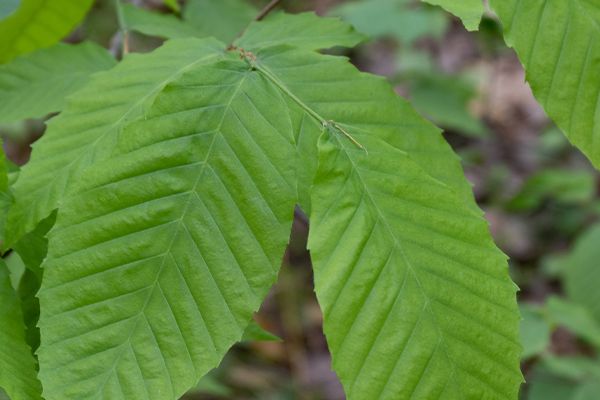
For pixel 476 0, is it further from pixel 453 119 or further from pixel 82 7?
pixel 453 119

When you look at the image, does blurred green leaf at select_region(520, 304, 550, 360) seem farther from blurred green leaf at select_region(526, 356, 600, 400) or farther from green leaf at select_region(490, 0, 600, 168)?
green leaf at select_region(490, 0, 600, 168)

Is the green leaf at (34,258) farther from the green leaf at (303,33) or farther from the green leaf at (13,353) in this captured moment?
the green leaf at (303,33)

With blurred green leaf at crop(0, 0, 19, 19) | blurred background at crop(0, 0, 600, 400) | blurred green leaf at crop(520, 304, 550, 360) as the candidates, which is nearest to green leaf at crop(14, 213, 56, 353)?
blurred green leaf at crop(0, 0, 19, 19)

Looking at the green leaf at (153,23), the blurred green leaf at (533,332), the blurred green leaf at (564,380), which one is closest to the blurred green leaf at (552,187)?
the blurred green leaf at (564,380)

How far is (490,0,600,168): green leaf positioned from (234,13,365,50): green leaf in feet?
1.06

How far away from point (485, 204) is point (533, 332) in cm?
241

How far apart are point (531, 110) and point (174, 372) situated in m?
4.74

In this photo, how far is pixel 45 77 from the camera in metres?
1.31

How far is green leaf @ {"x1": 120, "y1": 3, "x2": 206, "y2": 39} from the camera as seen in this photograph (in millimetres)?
1427

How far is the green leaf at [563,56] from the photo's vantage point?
0.89m

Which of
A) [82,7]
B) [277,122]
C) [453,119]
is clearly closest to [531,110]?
[453,119]

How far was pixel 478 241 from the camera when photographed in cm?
83

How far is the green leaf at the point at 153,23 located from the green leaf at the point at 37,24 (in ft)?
0.34

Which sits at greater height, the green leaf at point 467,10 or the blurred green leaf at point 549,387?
the green leaf at point 467,10
